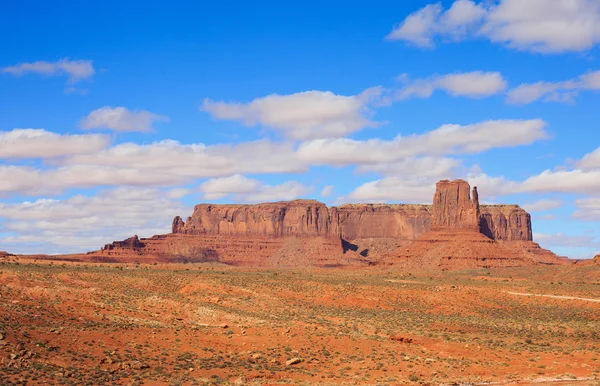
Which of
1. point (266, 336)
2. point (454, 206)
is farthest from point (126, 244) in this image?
point (266, 336)

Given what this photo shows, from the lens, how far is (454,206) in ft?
552

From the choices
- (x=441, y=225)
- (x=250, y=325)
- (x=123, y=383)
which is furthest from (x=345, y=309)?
(x=441, y=225)

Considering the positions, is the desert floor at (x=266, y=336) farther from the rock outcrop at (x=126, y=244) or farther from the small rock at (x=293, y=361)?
the rock outcrop at (x=126, y=244)

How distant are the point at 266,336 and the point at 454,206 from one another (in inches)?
5204

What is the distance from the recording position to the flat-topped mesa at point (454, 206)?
16412 centimetres

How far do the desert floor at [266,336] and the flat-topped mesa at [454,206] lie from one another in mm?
97050

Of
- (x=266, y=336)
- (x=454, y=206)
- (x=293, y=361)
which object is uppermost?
(x=454, y=206)

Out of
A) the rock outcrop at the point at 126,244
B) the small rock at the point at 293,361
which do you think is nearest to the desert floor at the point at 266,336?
the small rock at the point at 293,361

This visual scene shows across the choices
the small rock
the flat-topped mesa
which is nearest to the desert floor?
the small rock

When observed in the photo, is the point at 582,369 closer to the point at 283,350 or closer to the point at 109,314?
the point at 283,350

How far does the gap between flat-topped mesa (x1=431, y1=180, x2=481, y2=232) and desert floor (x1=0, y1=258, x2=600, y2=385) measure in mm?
97050

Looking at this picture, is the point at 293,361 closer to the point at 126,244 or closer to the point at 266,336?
the point at 266,336

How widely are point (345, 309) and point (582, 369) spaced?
2611 centimetres

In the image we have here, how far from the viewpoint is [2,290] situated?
4569 cm
